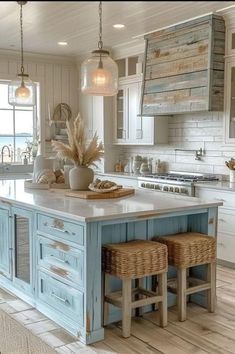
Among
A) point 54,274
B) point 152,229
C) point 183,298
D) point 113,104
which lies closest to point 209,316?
point 183,298

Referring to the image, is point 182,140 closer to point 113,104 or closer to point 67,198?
point 113,104

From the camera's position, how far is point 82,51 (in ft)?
22.1

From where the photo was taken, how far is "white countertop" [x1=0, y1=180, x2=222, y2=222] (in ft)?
8.98

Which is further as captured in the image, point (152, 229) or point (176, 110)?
point (176, 110)

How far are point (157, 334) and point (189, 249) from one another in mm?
623

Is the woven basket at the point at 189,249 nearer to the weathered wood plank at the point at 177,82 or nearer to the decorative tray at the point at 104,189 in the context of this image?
the decorative tray at the point at 104,189

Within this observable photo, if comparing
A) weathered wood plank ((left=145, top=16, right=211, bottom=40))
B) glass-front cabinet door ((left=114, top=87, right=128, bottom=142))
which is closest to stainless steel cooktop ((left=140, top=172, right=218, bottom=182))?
glass-front cabinet door ((left=114, top=87, right=128, bottom=142))

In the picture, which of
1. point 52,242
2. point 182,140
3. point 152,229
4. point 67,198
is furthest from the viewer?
point 182,140

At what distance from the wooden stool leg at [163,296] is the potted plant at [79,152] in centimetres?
117

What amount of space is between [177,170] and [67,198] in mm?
2823

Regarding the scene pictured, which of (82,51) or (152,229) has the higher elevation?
(82,51)

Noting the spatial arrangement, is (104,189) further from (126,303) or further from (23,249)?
(126,303)

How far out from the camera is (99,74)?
317 cm

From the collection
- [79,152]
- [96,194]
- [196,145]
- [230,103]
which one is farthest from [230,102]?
[96,194]
